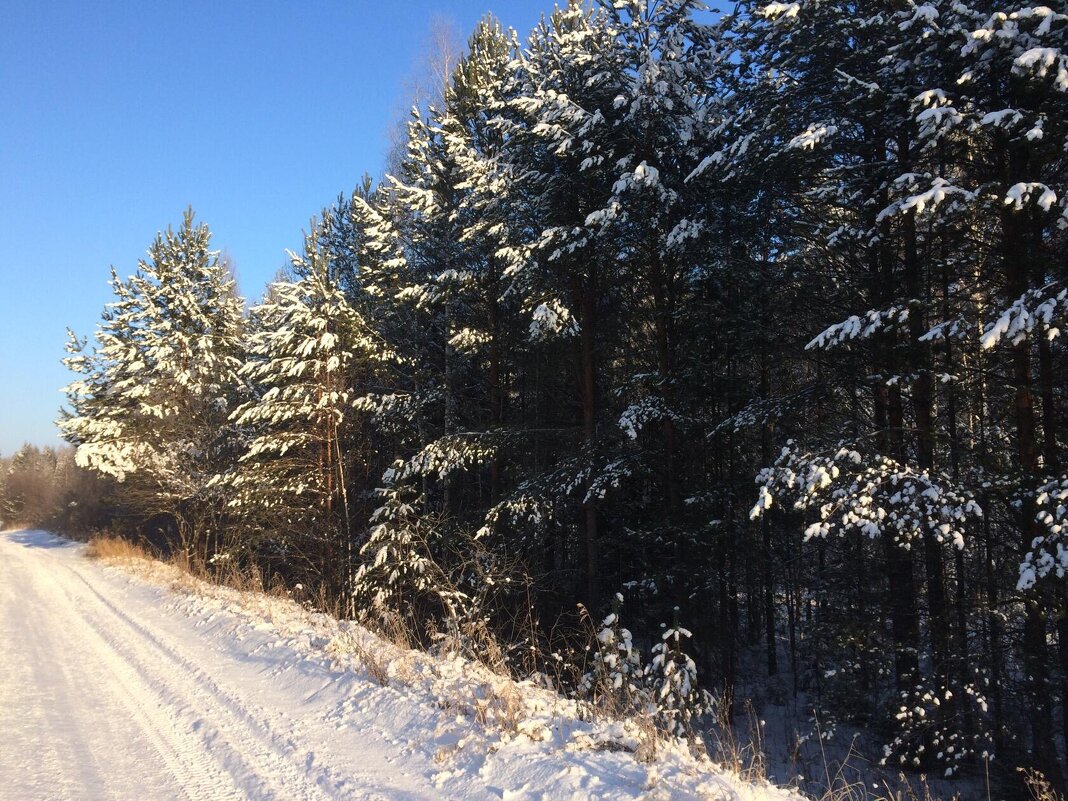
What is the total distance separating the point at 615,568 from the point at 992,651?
9.19m

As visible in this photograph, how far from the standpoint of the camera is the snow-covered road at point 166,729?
4328 mm

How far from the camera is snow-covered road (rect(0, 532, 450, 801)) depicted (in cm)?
433

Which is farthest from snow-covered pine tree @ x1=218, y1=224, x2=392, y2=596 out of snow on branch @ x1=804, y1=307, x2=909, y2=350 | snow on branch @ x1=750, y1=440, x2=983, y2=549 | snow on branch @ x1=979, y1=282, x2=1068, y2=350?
snow on branch @ x1=979, y1=282, x2=1068, y2=350

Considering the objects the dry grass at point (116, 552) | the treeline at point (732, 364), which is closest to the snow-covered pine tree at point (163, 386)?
the dry grass at point (116, 552)

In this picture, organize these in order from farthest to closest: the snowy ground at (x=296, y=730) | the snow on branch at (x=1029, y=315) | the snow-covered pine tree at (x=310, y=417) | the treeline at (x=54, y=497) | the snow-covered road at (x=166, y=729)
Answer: the treeline at (x=54, y=497) → the snow-covered pine tree at (x=310, y=417) → the snow on branch at (x=1029, y=315) → the snow-covered road at (x=166, y=729) → the snowy ground at (x=296, y=730)

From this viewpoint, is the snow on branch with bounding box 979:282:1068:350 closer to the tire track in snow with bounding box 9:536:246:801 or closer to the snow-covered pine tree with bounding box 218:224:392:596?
the tire track in snow with bounding box 9:536:246:801

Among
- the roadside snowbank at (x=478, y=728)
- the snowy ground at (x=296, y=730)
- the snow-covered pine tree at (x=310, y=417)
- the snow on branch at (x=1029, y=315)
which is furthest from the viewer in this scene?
the snow-covered pine tree at (x=310, y=417)

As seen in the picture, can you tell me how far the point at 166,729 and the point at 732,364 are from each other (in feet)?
36.7

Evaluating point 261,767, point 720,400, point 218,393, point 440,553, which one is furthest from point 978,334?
point 218,393

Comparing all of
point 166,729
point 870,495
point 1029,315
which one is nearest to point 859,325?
point 1029,315

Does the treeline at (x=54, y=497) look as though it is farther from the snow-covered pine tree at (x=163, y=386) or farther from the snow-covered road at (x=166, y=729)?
the snow-covered road at (x=166, y=729)

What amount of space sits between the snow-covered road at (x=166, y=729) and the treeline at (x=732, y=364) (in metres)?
2.02

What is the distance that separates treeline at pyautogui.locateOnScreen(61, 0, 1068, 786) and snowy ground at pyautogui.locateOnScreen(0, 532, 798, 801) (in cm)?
132

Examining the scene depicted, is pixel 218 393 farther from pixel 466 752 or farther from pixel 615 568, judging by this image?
pixel 466 752
